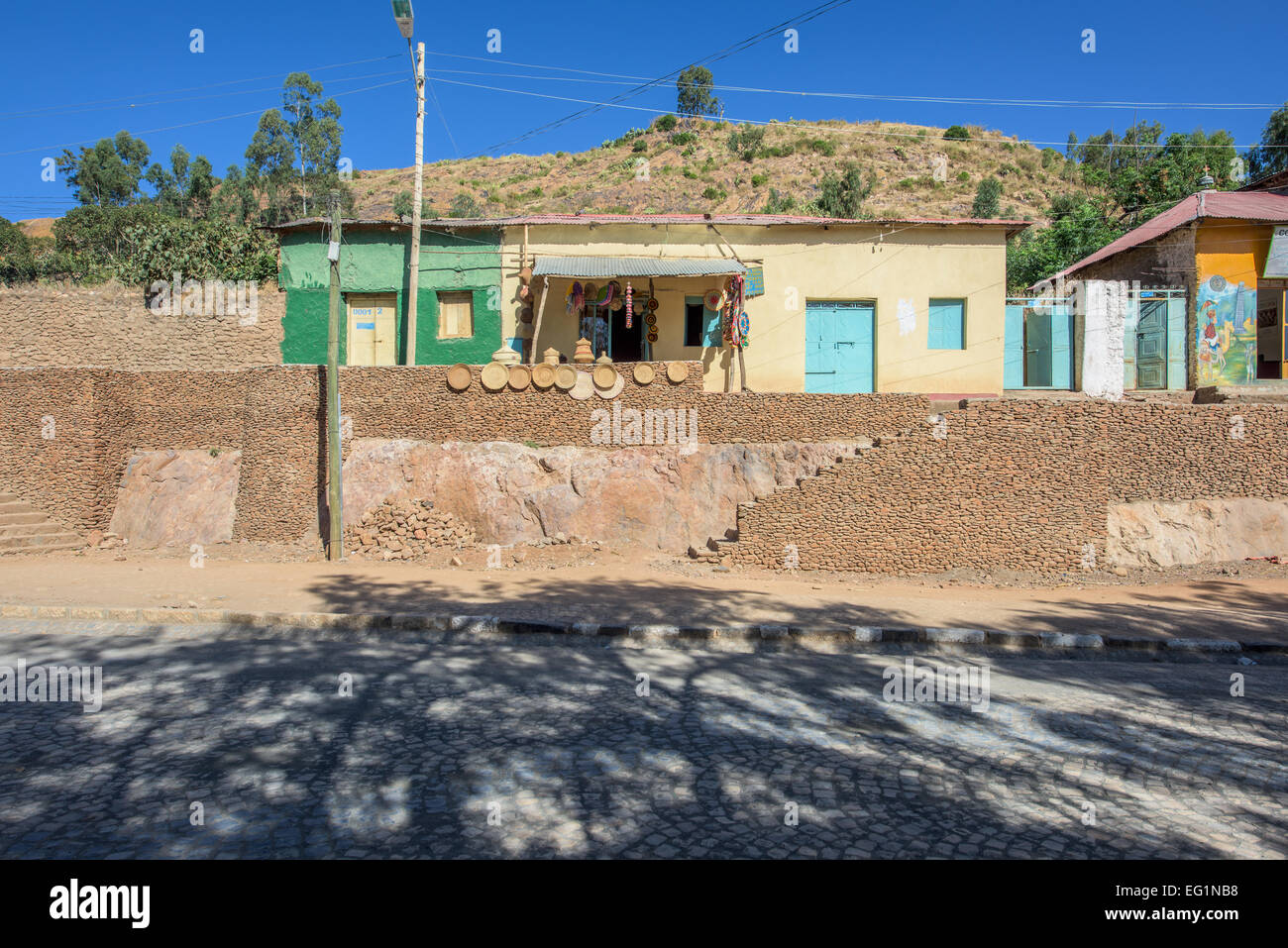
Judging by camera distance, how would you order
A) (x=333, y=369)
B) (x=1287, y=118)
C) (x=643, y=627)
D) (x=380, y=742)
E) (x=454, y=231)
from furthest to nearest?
(x=1287, y=118) < (x=454, y=231) < (x=333, y=369) < (x=643, y=627) < (x=380, y=742)

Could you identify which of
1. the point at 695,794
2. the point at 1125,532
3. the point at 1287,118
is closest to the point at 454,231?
the point at 1125,532

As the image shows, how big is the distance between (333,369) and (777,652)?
10.4 metres

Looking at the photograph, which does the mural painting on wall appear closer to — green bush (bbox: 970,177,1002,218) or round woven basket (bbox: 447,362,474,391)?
Answer: round woven basket (bbox: 447,362,474,391)

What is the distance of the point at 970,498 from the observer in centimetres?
1356

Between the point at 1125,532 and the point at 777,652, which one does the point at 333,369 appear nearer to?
the point at 777,652

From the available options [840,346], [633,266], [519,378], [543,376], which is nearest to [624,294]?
[633,266]

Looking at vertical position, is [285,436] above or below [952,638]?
above

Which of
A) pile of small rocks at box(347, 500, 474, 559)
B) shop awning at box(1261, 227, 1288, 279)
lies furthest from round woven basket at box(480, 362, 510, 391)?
shop awning at box(1261, 227, 1288, 279)

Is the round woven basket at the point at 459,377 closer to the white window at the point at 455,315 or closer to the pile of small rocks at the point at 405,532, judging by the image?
the pile of small rocks at the point at 405,532

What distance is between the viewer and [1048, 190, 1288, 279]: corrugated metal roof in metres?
18.2

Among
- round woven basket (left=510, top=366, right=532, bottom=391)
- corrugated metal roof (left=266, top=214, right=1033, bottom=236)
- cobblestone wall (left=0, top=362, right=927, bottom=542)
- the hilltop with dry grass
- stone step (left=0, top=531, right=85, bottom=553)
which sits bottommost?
stone step (left=0, top=531, right=85, bottom=553)

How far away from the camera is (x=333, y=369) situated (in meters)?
14.7

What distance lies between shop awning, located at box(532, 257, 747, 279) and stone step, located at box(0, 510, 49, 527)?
11602mm

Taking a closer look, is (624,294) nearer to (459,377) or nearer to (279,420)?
(459,377)
